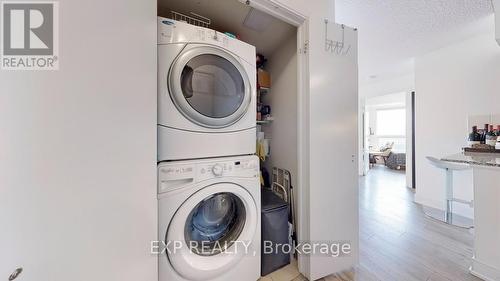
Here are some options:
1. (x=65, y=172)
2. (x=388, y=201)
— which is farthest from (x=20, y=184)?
(x=388, y=201)

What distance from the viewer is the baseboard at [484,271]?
130 centimetres

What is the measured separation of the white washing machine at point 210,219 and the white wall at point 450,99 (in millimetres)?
3020

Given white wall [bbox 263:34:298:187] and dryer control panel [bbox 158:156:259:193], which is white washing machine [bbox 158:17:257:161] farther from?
white wall [bbox 263:34:298:187]

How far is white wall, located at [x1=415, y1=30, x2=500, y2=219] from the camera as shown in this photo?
7.33 ft

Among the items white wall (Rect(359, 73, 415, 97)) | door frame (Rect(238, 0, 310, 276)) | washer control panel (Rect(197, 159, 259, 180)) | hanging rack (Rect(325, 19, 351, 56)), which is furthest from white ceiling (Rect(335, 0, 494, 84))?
washer control panel (Rect(197, 159, 259, 180))

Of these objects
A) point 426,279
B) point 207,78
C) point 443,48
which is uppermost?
point 443,48

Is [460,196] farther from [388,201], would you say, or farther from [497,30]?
[497,30]

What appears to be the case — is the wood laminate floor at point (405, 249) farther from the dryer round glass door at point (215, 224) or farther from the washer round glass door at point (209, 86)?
the washer round glass door at point (209, 86)

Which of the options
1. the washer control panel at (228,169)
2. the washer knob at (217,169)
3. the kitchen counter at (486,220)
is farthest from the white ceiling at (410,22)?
the washer knob at (217,169)

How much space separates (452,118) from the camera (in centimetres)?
253

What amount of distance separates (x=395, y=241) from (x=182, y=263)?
2013 millimetres
